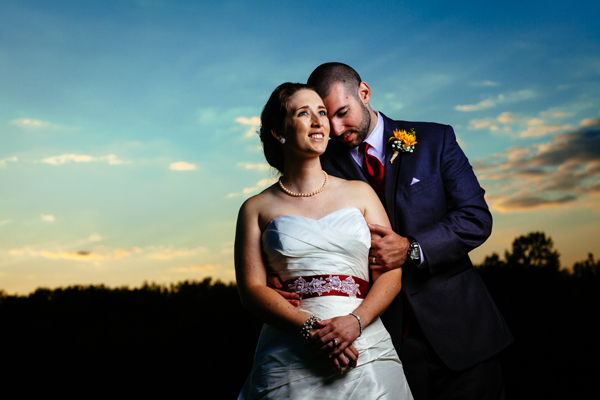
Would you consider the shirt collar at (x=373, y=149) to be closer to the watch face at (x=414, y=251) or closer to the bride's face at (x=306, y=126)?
the bride's face at (x=306, y=126)

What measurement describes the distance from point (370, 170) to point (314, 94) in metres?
0.75

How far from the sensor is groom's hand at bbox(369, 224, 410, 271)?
8.90 ft

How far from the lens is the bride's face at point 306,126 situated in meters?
2.80

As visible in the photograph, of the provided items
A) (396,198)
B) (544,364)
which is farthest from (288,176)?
(544,364)

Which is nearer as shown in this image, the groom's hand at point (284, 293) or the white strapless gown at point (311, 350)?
the white strapless gown at point (311, 350)

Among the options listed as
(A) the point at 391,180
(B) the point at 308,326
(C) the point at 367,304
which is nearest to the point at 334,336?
(B) the point at 308,326

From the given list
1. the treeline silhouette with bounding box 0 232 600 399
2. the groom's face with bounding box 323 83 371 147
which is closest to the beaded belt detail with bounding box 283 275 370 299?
the groom's face with bounding box 323 83 371 147

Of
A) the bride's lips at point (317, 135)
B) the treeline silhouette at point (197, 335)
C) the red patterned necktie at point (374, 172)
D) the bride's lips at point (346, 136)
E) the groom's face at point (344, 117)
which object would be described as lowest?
the treeline silhouette at point (197, 335)

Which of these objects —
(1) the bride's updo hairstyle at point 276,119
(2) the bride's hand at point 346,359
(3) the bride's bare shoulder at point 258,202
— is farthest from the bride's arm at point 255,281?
(1) the bride's updo hairstyle at point 276,119

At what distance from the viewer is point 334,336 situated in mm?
2375

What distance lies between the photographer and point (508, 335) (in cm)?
334

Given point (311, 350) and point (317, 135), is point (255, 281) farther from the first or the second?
point (317, 135)

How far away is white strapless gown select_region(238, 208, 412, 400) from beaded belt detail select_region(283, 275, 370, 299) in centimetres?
2

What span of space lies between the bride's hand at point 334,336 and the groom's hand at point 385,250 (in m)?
0.46
